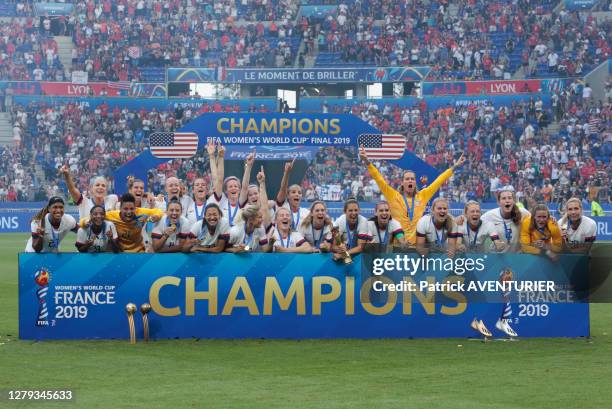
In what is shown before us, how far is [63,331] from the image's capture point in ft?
41.6

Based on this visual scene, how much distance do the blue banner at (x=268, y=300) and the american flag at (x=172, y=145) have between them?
9.86 m

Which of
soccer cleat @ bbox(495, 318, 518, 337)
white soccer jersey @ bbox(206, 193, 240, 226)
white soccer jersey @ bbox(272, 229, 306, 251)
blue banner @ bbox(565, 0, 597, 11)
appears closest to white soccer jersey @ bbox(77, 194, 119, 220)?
white soccer jersey @ bbox(206, 193, 240, 226)

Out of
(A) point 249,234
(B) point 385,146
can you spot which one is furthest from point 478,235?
(B) point 385,146

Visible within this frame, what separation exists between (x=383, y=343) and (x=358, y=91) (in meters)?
36.3

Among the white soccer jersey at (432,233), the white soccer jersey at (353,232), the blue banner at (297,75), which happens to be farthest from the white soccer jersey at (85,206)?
the blue banner at (297,75)

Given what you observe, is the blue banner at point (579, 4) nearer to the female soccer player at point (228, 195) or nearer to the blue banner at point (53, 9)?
the blue banner at point (53, 9)

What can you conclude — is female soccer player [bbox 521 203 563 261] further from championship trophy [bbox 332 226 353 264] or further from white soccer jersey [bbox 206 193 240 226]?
white soccer jersey [bbox 206 193 240 226]

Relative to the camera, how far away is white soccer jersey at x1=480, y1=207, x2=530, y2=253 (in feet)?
42.4

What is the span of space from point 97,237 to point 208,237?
1.28 meters

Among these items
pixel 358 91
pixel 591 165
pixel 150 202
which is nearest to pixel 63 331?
pixel 150 202

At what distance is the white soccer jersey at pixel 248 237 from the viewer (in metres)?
12.8

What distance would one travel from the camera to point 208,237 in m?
12.8

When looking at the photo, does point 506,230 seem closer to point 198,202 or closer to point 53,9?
point 198,202

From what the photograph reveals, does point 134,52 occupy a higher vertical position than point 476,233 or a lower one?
lower
